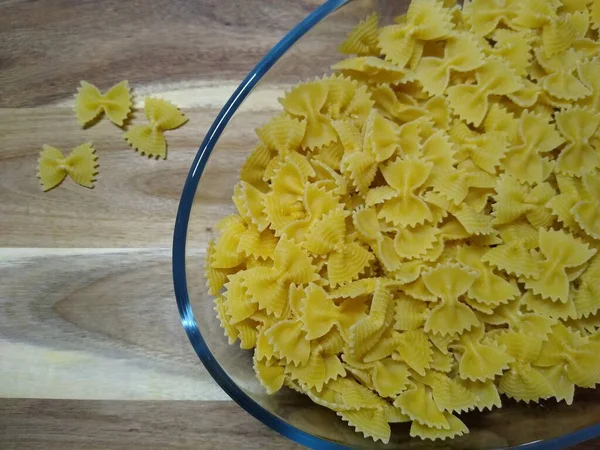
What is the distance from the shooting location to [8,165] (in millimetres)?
1088

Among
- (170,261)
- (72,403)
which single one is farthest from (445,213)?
(72,403)

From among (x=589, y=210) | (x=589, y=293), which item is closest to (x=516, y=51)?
(x=589, y=210)

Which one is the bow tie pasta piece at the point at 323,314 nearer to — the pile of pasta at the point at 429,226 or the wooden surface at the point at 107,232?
the pile of pasta at the point at 429,226

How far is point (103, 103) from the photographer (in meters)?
1.07

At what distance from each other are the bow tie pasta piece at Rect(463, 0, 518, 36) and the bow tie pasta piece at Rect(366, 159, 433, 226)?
252 millimetres

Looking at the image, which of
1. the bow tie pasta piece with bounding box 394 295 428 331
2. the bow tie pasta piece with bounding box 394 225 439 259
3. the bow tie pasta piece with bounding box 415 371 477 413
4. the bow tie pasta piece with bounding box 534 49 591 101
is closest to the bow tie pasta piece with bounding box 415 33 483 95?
the bow tie pasta piece with bounding box 534 49 591 101

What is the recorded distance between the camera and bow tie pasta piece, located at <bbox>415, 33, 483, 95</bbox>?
889 millimetres

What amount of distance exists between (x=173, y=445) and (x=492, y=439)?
496mm

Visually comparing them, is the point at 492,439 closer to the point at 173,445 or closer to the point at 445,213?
the point at 445,213

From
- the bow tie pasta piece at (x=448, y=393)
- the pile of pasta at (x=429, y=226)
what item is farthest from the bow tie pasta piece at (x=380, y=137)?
the bow tie pasta piece at (x=448, y=393)

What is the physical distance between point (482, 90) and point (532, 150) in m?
0.11

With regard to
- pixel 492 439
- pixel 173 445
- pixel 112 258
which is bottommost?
pixel 173 445

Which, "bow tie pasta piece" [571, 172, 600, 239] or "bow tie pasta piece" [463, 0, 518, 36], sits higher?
"bow tie pasta piece" [463, 0, 518, 36]

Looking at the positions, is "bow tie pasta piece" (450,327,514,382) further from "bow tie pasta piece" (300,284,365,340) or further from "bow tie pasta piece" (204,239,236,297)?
"bow tie pasta piece" (204,239,236,297)
